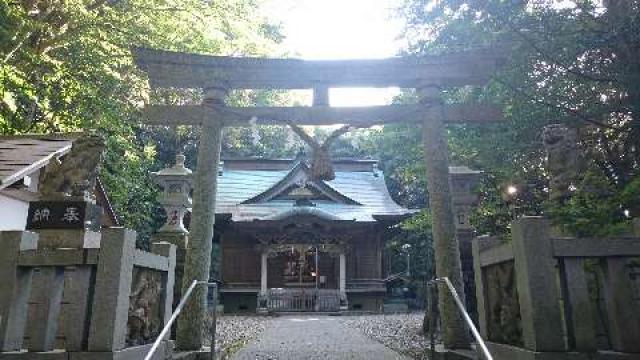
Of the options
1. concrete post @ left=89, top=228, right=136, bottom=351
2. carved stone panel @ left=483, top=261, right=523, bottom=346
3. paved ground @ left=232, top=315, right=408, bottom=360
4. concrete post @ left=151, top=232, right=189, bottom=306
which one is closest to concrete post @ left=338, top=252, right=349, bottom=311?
paved ground @ left=232, top=315, right=408, bottom=360

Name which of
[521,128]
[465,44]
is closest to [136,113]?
[465,44]

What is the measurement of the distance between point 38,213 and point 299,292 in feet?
52.4

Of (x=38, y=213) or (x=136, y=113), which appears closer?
(x=38, y=213)

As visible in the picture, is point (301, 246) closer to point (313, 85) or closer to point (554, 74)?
point (313, 85)

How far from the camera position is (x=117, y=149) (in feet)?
55.1

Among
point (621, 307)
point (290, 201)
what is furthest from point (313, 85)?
point (290, 201)

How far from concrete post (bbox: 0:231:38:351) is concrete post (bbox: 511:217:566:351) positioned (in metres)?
4.69

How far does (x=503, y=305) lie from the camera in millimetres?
4531

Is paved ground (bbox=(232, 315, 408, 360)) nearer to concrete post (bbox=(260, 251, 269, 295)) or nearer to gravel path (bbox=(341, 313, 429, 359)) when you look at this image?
gravel path (bbox=(341, 313, 429, 359))

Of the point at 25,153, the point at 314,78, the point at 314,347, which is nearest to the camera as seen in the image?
the point at 314,78

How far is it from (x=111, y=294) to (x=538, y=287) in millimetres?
3860

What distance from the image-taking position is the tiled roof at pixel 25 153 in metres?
10.0

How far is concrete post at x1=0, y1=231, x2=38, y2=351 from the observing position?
426 cm

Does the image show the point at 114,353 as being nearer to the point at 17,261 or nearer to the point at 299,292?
the point at 17,261
